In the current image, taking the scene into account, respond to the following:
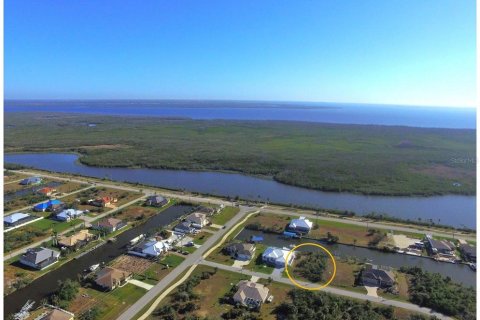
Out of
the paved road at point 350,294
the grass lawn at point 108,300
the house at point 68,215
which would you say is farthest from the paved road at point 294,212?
the grass lawn at point 108,300

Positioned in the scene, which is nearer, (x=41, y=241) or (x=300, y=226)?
(x=41, y=241)

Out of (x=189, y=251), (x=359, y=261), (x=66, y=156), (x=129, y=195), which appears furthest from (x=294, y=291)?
(x=66, y=156)

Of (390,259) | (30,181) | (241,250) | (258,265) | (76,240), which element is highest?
(30,181)

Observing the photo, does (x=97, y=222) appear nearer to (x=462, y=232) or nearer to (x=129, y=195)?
(x=129, y=195)

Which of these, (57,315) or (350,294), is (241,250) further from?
(57,315)

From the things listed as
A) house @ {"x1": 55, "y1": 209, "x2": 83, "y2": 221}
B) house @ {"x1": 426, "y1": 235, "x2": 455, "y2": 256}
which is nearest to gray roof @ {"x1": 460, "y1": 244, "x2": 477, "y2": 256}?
house @ {"x1": 426, "y1": 235, "x2": 455, "y2": 256}

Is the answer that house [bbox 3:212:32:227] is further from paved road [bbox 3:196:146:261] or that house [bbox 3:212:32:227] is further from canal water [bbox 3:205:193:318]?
canal water [bbox 3:205:193:318]

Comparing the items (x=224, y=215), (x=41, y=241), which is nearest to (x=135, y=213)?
(x=224, y=215)

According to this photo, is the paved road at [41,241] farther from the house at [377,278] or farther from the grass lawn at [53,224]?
the house at [377,278]
